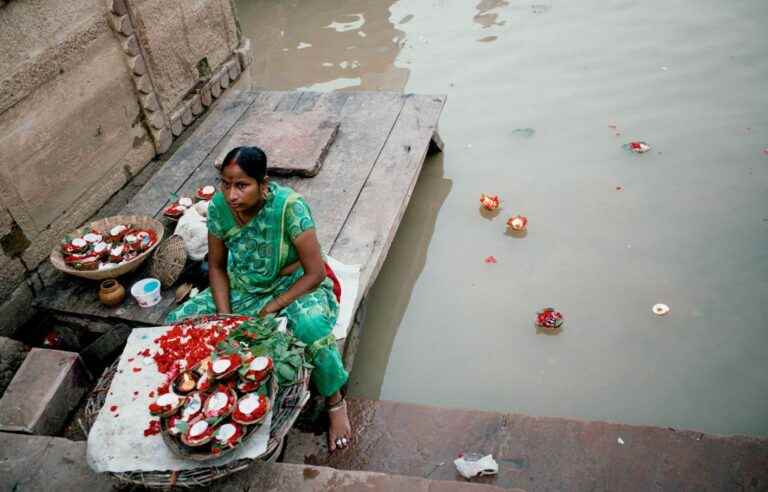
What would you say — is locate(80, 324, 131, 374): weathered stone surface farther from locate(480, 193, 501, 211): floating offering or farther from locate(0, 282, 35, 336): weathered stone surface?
locate(480, 193, 501, 211): floating offering

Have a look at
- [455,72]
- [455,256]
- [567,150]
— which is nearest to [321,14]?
[455,72]

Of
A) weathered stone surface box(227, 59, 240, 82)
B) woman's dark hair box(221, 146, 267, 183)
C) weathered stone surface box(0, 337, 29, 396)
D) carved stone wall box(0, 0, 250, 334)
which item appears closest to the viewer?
woman's dark hair box(221, 146, 267, 183)

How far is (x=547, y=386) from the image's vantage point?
143 inches

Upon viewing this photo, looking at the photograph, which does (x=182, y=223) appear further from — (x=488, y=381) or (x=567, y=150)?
(x=567, y=150)

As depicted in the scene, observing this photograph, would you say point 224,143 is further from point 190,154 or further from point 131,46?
point 131,46

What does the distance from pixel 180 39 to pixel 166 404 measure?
3627 mm

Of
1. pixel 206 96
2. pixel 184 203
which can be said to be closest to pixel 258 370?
pixel 184 203

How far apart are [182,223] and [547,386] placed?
2.52 metres

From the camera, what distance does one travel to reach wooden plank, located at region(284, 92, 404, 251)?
4145mm

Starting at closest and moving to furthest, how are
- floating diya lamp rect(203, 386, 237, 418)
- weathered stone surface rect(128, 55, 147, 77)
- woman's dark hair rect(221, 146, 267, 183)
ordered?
floating diya lamp rect(203, 386, 237, 418) < woman's dark hair rect(221, 146, 267, 183) < weathered stone surface rect(128, 55, 147, 77)

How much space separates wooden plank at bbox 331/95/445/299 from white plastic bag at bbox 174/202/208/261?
0.82m

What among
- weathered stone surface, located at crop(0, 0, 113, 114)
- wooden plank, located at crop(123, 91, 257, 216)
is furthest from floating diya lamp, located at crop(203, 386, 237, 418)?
weathered stone surface, located at crop(0, 0, 113, 114)

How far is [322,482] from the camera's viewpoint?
98.0 inches

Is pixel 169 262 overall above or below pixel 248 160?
below
